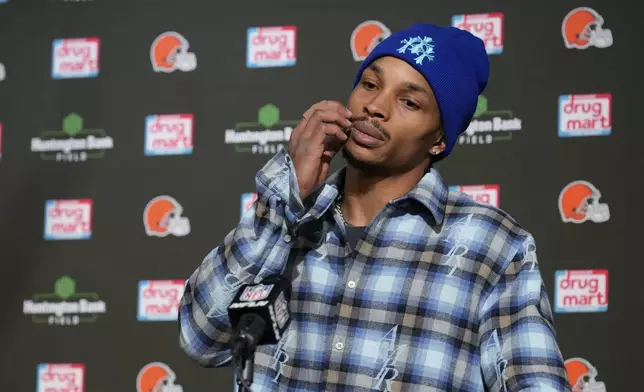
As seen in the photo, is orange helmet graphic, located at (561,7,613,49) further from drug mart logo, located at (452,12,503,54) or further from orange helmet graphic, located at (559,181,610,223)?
orange helmet graphic, located at (559,181,610,223)

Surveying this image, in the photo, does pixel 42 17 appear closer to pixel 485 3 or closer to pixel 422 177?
pixel 485 3

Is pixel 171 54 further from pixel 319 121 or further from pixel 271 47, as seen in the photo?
pixel 319 121

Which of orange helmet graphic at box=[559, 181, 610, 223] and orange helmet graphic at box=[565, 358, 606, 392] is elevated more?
Answer: orange helmet graphic at box=[559, 181, 610, 223]

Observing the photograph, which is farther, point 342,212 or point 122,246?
point 122,246

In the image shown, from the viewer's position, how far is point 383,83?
146 cm

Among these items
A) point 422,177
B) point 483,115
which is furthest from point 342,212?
point 483,115

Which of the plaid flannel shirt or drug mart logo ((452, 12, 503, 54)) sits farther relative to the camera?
drug mart logo ((452, 12, 503, 54))

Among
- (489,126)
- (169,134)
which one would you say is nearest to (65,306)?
(169,134)

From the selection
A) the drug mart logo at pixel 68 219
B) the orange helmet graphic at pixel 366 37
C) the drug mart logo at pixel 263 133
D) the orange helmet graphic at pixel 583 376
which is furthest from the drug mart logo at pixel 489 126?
the drug mart logo at pixel 68 219

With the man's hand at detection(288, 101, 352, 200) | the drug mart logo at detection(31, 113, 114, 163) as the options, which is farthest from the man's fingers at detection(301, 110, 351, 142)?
the drug mart logo at detection(31, 113, 114, 163)

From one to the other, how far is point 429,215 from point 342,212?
6.1 inches

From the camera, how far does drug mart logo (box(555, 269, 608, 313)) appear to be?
256 centimetres

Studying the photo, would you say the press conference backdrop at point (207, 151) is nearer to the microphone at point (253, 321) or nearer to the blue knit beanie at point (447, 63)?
the blue knit beanie at point (447, 63)

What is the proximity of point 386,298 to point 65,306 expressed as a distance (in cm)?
183
